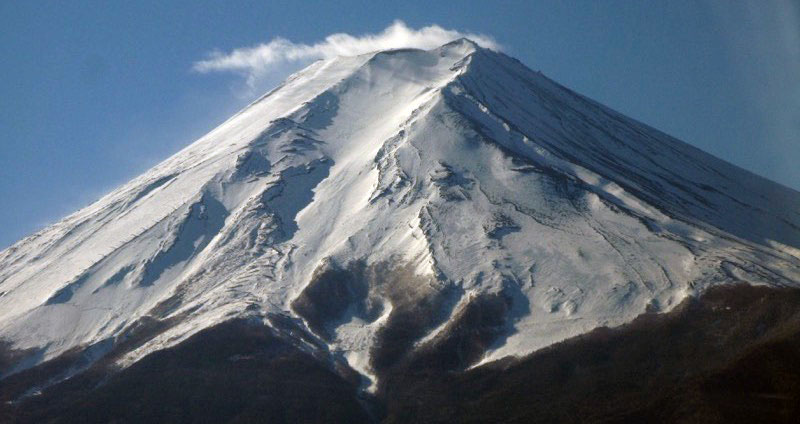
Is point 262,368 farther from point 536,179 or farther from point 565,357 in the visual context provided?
point 536,179

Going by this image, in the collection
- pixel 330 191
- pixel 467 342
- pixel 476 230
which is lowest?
pixel 467 342

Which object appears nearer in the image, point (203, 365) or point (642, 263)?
point (203, 365)

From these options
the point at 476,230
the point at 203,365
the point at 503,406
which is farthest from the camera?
the point at 476,230

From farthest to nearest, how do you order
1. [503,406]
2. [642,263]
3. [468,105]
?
[468,105] < [642,263] < [503,406]

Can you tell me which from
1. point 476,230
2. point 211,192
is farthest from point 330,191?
point 476,230

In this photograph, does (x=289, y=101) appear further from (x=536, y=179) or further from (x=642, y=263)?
(x=642, y=263)

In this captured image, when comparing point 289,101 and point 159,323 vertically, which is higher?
point 289,101
